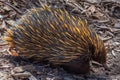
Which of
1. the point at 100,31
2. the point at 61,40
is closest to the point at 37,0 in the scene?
the point at 100,31

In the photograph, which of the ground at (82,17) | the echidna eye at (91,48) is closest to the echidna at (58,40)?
the echidna eye at (91,48)

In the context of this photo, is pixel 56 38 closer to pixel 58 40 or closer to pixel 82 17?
pixel 58 40

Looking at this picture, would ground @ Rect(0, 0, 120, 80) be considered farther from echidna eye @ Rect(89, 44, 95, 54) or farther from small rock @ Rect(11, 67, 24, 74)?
echidna eye @ Rect(89, 44, 95, 54)

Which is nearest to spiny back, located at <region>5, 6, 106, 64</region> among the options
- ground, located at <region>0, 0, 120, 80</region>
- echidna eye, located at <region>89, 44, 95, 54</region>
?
echidna eye, located at <region>89, 44, 95, 54</region>

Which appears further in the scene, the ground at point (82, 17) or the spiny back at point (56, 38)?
the ground at point (82, 17)

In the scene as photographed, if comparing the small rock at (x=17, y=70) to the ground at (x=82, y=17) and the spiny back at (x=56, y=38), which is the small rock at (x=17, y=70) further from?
the spiny back at (x=56, y=38)

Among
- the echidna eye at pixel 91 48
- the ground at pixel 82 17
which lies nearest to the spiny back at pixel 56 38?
the echidna eye at pixel 91 48

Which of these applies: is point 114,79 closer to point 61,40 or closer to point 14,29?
point 61,40

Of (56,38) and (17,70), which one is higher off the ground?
(56,38)

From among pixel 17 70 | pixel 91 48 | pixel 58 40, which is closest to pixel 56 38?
pixel 58 40

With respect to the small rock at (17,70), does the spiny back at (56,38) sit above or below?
above
